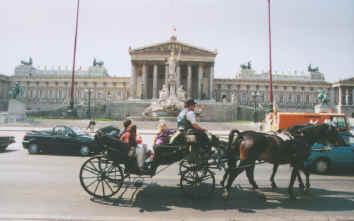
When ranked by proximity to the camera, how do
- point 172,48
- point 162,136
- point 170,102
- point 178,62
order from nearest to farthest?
point 162,136
point 170,102
point 178,62
point 172,48

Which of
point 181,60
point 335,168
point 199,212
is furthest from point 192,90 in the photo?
point 199,212

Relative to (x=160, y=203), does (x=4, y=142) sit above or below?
above

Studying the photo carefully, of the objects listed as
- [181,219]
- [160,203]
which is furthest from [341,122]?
[181,219]

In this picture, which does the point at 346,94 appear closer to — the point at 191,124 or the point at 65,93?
the point at 191,124

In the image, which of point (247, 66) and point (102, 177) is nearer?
point (102, 177)

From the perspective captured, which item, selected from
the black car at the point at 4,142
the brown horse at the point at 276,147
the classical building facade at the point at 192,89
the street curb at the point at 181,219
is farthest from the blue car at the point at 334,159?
the classical building facade at the point at 192,89

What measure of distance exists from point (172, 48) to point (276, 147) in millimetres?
61892

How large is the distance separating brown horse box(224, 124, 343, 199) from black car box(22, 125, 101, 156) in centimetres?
839

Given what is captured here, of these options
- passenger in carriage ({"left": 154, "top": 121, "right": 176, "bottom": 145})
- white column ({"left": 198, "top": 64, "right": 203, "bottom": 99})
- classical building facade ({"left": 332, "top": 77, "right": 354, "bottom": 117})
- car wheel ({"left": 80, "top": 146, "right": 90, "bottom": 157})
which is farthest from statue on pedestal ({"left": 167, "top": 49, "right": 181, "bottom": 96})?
classical building facade ({"left": 332, "top": 77, "right": 354, "bottom": 117})

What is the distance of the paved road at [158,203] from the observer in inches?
178

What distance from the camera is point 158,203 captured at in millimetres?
5203

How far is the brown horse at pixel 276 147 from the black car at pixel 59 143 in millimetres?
8391

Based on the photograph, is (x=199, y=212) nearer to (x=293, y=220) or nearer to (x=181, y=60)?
(x=293, y=220)

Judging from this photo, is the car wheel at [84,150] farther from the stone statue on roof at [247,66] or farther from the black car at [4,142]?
the stone statue on roof at [247,66]
